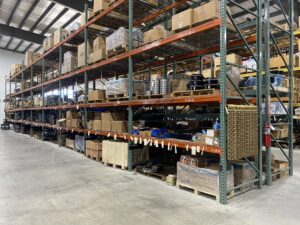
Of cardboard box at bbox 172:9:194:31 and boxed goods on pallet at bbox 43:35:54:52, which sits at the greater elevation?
boxed goods on pallet at bbox 43:35:54:52

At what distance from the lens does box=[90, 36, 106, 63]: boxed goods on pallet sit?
309 inches

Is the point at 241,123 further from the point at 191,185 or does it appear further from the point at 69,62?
the point at 69,62

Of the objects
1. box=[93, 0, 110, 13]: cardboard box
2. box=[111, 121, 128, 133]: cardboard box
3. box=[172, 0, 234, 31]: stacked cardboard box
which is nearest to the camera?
box=[172, 0, 234, 31]: stacked cardboard box

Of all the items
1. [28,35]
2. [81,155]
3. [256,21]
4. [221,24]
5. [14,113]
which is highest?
[28,35]

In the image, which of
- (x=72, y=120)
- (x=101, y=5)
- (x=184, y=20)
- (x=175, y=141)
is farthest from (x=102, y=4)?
(x=175, y=141)

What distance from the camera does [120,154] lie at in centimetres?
677

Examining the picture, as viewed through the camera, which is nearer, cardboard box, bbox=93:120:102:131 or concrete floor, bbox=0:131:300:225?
concrete floor, bbox=0:131:300:225

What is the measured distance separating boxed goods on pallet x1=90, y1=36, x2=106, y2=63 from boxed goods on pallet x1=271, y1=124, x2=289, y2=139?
517cm

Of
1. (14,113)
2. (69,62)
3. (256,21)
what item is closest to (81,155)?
(69,62)

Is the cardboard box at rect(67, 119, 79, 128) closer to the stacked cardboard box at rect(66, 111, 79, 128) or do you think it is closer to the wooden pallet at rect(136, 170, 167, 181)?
the stacked cardboard box at rect(66, 111, 79, 128)

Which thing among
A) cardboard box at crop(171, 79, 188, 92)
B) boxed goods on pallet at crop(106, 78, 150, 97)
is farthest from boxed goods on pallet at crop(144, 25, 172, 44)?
boxed goods on pallet at crop(106, 78, 150, 97)

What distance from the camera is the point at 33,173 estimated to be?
248 inches

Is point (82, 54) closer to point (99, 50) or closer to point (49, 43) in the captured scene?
point (99, 50)

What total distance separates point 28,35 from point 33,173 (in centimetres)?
1406
